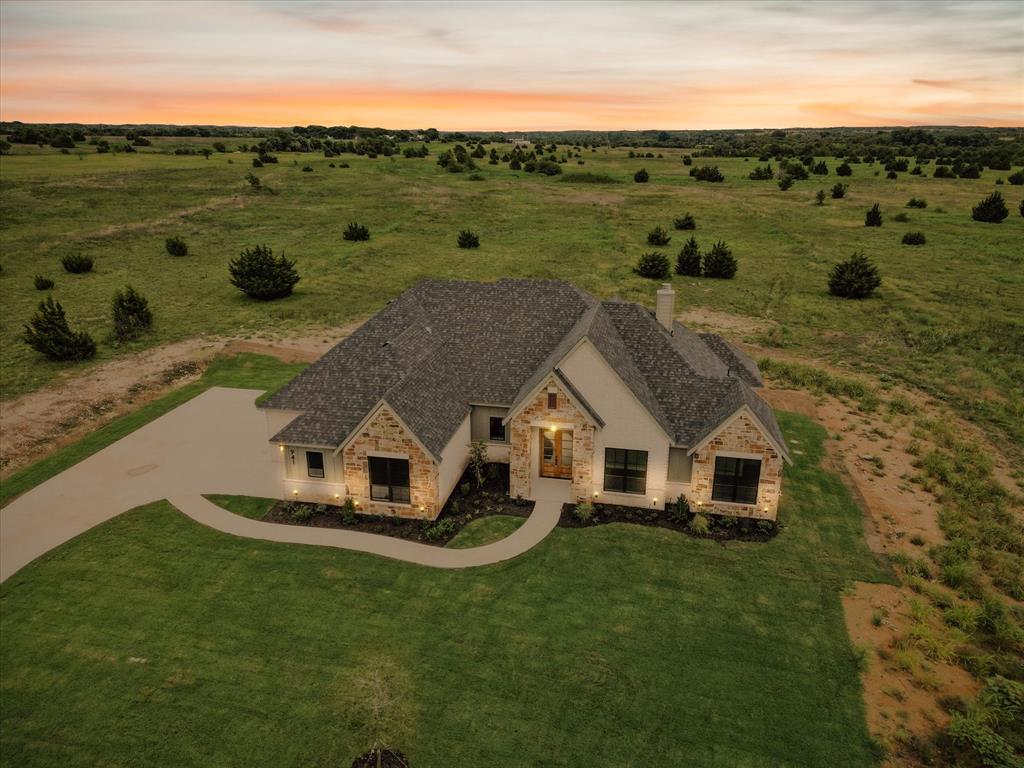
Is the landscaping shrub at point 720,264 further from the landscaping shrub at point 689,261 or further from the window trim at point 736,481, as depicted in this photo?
the window trim at point 736,481

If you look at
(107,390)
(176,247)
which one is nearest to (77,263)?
(176,247)

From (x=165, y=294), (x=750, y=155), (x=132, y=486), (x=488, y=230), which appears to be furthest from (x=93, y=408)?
(x=750, y=155)

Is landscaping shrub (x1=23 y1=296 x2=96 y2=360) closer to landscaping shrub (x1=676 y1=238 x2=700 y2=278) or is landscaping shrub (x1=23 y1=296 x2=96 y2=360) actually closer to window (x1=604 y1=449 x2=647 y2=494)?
window (x1=604 y1=449 x2=647 y2=494)

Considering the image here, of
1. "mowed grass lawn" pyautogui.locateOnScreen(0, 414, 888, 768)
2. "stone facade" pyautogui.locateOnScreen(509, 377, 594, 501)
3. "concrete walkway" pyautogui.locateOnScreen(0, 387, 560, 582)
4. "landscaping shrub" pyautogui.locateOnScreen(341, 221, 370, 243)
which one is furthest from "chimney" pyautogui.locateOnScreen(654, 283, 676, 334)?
"landscaping shrub" pyautogui.locateOnScreen(341, 221, 370, 243)

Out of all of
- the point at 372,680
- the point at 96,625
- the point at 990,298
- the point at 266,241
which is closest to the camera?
the point at 372,680

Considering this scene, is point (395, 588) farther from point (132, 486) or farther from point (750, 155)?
point (750, 155)

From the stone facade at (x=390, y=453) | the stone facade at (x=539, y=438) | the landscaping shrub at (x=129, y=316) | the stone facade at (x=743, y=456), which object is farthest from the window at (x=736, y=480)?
the landscaping shrub at (x=129, y=316)
